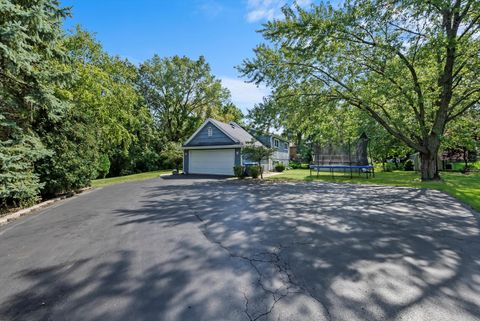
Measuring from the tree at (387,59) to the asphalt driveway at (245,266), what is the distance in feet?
24.1

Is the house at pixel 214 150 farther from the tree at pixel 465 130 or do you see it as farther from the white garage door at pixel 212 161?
the tree at pixel 465 130

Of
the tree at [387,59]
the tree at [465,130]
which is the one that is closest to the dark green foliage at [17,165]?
the tree at [387,59]

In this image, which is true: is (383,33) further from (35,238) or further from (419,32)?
(35,238)

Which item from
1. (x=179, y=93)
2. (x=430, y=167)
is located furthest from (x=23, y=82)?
(x=179, y=93)

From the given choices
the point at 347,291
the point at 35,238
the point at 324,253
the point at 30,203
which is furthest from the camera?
the point at 30,203

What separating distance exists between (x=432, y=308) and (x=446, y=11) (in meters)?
12.2

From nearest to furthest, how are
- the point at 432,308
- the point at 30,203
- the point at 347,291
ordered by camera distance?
the point at 432,308 < the point at 347,291 < the point at 30,203

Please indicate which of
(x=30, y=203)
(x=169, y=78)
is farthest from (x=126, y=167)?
(x=30, y=203)

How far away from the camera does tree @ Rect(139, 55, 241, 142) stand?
28.2 metres

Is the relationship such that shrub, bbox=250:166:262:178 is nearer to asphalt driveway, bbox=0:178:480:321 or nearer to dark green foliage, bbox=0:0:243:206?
dark green foliage, bbox=0:0:243:206

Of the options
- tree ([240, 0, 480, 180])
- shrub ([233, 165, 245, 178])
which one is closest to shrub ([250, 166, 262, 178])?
shrub ([233, 165, 245, 178])

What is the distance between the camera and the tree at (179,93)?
28234mm

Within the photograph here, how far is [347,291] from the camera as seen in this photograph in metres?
2.53

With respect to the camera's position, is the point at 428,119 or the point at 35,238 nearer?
the point at 35,238
